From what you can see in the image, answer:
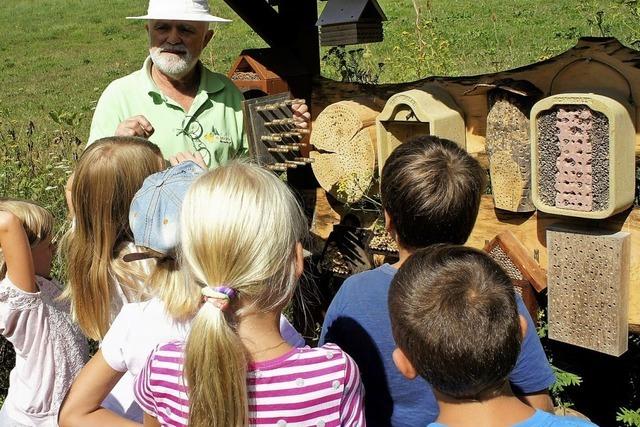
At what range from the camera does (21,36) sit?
19.0 metres

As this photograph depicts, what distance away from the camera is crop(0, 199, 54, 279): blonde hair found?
99.3 inches

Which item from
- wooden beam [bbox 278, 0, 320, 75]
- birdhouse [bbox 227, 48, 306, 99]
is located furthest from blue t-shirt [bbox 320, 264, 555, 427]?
wooden beam [bbox 278, 0, 320, 75]

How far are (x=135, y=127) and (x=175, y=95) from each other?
0.41 m

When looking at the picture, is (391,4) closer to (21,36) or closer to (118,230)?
(21,36)

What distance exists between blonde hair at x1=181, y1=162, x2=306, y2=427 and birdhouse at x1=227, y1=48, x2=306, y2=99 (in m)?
1.68

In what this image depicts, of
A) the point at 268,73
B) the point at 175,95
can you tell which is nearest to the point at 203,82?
the point at 175,95

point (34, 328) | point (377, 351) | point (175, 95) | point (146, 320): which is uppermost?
point (175, 95)

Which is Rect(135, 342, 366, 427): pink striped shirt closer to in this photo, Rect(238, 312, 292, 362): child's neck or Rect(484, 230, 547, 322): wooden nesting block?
Rect(238, 312, 292, 362): child's neck

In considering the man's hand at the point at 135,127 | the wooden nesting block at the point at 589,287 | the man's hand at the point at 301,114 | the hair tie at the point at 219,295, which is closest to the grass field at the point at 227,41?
the man's hand at the point at 301,114

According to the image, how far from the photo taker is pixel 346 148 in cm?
310

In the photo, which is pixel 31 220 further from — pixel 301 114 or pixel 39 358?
pixel 301 114

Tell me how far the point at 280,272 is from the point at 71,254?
90cm

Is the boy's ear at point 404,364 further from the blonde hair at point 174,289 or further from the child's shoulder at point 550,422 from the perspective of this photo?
the blonde hair at point 174,289

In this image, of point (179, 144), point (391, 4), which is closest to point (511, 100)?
point (179, 144)
